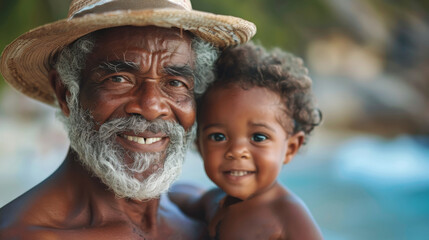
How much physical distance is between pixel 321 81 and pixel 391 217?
4470 mm

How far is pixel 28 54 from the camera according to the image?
7.39 ft

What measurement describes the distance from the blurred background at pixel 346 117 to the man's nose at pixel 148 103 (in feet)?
19.7

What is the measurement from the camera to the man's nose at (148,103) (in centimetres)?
205

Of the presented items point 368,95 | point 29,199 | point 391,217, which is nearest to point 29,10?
point 29,199

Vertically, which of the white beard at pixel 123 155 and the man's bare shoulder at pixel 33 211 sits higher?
the white beard at pixel 123 155

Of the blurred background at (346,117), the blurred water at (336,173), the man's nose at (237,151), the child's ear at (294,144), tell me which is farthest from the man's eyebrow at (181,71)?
the blurred background at (346,117)

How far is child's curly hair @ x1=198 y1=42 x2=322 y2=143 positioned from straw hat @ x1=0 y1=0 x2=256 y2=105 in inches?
3.8

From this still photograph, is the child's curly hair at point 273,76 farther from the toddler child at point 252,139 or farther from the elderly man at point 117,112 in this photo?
the elderly man at point 117,112

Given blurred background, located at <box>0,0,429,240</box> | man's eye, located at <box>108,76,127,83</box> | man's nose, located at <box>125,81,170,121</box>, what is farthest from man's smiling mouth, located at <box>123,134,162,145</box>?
blurred background, located at <box>0,0,429,240</box>

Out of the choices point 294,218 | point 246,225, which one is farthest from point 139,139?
point 294,218

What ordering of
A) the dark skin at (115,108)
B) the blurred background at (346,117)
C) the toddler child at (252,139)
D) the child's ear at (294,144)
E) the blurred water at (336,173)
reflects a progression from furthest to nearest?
the blurred background at (346,117), the blurred water at (336,173), the child's ear at (294,144), the toddler child at (252,139), the dark skin at (115,108)

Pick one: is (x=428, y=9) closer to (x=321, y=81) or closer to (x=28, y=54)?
(x=321, y=81)

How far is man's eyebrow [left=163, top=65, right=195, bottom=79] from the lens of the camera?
7.02 ft

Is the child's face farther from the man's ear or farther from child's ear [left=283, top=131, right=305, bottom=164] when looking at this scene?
the man's ear
